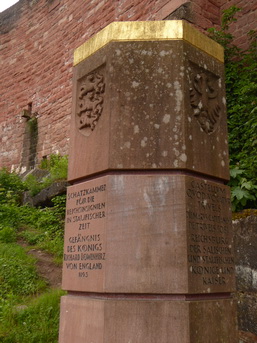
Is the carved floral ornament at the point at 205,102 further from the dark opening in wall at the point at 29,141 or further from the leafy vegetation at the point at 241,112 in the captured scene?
the dark opening in wall at the point at 29,141

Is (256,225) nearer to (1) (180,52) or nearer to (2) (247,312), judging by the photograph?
(2) (247,312)

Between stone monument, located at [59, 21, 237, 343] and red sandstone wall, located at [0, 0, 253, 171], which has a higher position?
red sandstone wall, located at [0, 0, 253, 171]

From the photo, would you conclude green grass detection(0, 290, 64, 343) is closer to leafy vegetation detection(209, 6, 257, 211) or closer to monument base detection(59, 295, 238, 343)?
monument base detection(59, 295, 238, 343)

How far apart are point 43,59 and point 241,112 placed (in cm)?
801

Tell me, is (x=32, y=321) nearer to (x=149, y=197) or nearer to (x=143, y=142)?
(x=149, y=197)

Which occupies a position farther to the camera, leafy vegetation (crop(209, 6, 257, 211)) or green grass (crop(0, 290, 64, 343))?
leafy vegetation (crop(209, 6, 257, 211))

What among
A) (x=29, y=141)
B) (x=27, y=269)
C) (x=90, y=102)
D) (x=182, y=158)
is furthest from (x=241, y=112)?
(x=29, y=141)

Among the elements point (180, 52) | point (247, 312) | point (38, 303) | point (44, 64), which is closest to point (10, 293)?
point (38, 303)

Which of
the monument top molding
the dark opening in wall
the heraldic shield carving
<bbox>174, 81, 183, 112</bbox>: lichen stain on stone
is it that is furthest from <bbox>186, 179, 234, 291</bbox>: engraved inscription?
the dark opening in wall

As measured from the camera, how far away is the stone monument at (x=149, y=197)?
224 centimetres

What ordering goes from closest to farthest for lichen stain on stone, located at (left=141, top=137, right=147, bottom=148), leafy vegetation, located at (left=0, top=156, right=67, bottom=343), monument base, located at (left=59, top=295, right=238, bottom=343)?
monument base, located at (left=59, top=295, right=238, bottom=343) < lichen stain on stone, located at (left=141, top=137, right=147, bottom=148) < leafy vegetation, located at (left=0, top=156, right=67, bottom=343)

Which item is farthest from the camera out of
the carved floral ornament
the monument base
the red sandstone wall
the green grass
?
the red sandstone wall

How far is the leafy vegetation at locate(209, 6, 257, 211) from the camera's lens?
4709 millimetres

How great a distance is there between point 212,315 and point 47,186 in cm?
591
